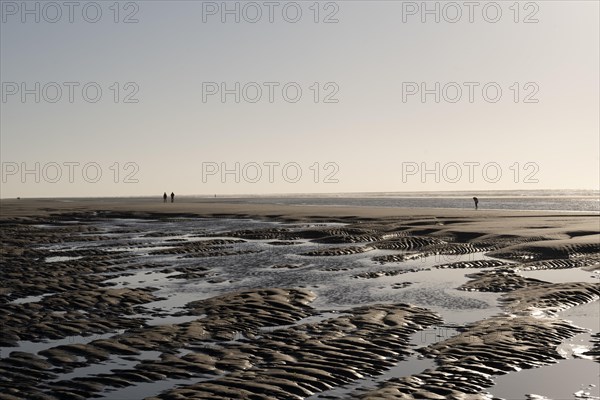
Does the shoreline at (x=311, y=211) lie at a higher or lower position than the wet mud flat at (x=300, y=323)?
higher

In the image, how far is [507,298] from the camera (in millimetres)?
19344

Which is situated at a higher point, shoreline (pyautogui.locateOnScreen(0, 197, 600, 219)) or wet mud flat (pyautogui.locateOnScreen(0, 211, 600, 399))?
shoreline (pyautogui.locateOnScreen(0, 197, 600, 219))

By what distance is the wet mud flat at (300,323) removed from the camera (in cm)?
1092

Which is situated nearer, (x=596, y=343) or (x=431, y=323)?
(x=596, y=343)

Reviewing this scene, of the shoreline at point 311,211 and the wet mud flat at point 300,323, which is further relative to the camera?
the shoreline at point 311,211

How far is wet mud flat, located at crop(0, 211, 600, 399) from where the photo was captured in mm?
10922

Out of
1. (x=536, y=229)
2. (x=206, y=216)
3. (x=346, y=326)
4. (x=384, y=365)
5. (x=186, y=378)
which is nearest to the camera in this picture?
(x=186, y=378)

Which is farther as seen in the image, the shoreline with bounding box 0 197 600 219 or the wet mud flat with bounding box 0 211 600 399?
the shoreline with bounding box 0 197 600 219

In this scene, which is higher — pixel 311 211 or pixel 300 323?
pixel 311 211

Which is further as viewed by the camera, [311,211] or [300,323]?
[311,211]

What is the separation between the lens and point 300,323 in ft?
52.6

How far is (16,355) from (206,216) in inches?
2433

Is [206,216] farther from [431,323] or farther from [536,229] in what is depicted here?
[431,323]

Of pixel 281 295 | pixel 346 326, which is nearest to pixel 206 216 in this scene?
pixel 281 295
